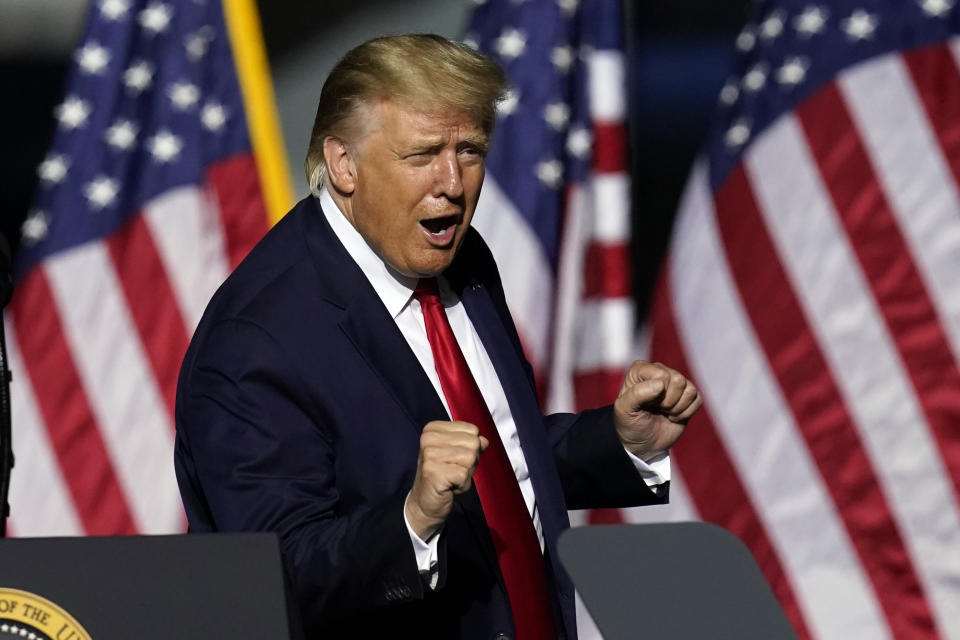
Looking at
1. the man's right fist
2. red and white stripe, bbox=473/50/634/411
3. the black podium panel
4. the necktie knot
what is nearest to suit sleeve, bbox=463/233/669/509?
the necktie knot

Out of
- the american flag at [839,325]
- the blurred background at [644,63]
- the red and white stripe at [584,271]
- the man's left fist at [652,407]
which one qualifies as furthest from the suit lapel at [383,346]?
the blurred background at [644,63]

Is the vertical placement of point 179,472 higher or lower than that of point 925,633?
higher

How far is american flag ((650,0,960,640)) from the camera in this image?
10.4ft

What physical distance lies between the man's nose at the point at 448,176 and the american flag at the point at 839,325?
179cm

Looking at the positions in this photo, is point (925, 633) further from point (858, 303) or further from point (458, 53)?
point (458, 53)

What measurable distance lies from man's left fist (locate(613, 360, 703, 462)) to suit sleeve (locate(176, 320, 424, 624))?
0.31 m

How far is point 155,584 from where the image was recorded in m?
1.04

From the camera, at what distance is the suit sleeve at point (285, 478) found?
52.3 inches

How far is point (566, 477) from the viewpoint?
1.82 meters

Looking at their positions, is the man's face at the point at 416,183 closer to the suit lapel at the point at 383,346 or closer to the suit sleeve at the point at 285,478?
the suit lapel at the point at 383,346

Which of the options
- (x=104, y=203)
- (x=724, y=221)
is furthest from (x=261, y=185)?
(x=724, y=221)

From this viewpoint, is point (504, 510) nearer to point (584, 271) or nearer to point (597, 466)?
point (597, 466)

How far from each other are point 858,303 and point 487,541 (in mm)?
1886

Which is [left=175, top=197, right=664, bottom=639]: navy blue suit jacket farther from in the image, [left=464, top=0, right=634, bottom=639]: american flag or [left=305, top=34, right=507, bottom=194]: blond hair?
[left=464, top=0, right=634, bottom=639]: american flag
